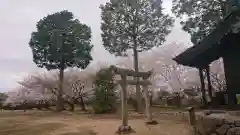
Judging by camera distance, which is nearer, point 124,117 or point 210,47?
point 124,117

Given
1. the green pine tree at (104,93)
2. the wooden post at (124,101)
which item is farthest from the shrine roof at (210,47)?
the green pine tree at (104,93)

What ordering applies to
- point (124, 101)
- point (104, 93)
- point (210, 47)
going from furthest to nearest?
point (104, 93) < point (210, 47) < point (124, 101)

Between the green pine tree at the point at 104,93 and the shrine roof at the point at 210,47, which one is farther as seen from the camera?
the green pine tree at the point at 104,93

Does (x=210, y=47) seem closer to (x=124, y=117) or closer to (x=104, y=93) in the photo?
(x=124, y=117)

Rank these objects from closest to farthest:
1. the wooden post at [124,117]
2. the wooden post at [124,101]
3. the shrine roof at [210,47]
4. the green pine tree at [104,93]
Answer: the wooden post at [124,117] < the wooden post at [124,101] < the shrine roof at [210,47] < the green pine tree at [104,93]

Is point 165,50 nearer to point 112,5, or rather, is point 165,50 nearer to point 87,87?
point 87,87

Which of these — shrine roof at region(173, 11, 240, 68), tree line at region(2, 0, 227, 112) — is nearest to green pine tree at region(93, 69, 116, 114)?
tree line at region(2, 0, 227, 112)

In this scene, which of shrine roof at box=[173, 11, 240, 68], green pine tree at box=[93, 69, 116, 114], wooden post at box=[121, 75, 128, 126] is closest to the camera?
wooden post at box=[121, 75, 128, 126]

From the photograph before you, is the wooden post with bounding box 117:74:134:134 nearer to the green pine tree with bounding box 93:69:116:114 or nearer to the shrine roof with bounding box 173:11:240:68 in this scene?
the shrine roof with bounding box 173:11:240:68

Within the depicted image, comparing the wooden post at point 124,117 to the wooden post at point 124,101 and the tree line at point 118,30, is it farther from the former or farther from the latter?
the tree line at point 118,30

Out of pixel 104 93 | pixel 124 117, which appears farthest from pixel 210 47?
pixel 104 93

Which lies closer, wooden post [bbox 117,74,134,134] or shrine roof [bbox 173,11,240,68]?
wooden post [bbox 117,74,134,134]

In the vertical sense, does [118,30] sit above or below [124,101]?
above

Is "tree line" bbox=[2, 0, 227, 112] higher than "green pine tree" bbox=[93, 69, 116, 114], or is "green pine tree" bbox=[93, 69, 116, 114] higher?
"tree line" bbox=[2, 0, 227, 112]
